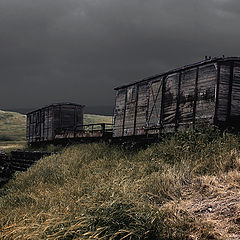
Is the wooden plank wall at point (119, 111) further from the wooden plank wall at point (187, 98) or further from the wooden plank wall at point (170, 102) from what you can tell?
the wooden plank wall at point (187, 98)

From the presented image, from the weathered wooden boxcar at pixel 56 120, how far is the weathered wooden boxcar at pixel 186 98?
36.3ft

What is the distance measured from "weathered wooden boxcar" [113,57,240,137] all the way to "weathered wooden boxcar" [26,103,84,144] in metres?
11.1

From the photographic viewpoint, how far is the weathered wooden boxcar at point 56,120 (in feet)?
85.0

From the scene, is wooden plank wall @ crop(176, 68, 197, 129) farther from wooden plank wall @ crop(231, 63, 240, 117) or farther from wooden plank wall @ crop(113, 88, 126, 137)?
wooden plank wall @ crop(113, 88, 126, 137)

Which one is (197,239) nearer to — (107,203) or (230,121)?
(107,203)

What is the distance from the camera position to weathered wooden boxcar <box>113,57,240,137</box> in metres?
11.1

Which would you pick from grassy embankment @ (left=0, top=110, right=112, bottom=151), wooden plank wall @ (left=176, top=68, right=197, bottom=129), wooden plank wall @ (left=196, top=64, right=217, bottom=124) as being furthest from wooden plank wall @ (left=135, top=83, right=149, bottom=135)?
grassy embankment @ (left=0, top=110, right=112, bottom=151)

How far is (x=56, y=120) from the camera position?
86.4 ft

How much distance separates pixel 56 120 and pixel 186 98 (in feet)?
55.1

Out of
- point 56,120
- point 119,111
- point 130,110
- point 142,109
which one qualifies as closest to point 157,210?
point 142,109

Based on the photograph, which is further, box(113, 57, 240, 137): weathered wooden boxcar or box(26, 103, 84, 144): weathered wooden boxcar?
box(26, 103, 84, 144): weathered wooden boxcar

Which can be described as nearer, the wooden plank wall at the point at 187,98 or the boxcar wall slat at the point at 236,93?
the boxcar wall slat at the point at 236,93

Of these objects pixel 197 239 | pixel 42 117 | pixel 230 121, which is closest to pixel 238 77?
pixel 230 121

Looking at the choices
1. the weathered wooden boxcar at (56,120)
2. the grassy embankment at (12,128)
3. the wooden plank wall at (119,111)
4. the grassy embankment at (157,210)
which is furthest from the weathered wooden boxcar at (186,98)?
the grassy embankment at (12,128)
